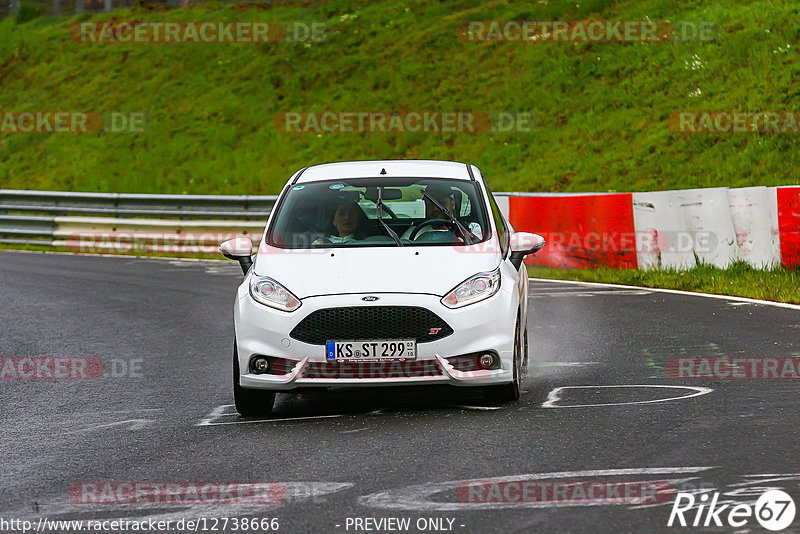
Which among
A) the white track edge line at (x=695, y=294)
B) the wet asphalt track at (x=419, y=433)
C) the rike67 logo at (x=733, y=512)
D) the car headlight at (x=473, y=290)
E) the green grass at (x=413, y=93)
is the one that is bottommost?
the rike67 logo at (x=733, y=512)

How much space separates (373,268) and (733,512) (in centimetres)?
337

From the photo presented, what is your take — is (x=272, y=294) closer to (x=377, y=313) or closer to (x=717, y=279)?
(x=377, y=313)

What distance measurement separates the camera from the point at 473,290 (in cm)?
777

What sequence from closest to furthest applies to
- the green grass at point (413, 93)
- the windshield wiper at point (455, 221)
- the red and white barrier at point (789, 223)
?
the windshield wiper at point (455, 221) < the red and white barrier at point (789, 223) < the green grass at point (413, 93)

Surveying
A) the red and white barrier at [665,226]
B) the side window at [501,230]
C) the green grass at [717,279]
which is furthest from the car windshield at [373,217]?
the red and white barrier at [665,226]

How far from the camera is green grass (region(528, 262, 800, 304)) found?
1380 cm

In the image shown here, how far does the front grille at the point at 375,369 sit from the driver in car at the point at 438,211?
134cm

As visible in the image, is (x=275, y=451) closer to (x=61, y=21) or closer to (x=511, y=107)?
(x=511, y=107)

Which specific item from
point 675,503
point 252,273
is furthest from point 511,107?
→ point 675,503

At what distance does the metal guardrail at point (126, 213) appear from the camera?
79.6 feet

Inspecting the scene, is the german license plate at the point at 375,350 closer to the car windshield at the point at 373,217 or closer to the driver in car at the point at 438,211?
the car windshield at the point at 373,217

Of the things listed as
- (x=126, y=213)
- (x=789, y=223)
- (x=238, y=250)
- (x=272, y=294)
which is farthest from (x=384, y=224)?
(x=126, y=213)

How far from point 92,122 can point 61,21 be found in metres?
10.9

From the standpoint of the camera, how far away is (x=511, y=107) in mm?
32562
